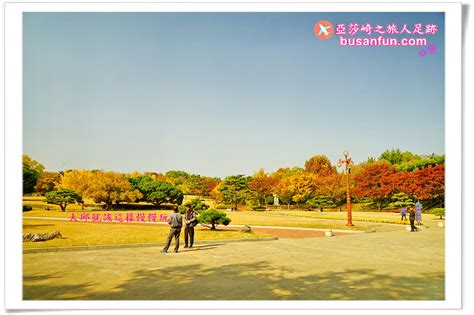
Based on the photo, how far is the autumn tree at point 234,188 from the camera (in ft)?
160

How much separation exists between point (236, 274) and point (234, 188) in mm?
41176

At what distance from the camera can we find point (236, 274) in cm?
798

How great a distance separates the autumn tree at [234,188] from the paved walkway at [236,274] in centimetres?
3682

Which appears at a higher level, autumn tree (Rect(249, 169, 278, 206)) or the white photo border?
the white photo border

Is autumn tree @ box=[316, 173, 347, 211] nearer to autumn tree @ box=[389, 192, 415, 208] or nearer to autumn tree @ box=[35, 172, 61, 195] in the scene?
autumn tree @ box=[389, 192, 415, 208]

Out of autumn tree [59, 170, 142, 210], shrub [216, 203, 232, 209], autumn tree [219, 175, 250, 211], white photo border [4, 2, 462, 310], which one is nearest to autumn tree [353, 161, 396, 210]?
autumn tree [219, 175, 250, 211]

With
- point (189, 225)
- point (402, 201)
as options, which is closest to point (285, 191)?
point (402, 201)

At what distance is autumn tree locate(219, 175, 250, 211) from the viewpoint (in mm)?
48750

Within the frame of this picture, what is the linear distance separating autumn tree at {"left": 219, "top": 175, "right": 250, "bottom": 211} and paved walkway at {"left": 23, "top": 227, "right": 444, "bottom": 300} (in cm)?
3682

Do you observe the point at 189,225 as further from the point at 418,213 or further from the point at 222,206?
the point at 222,206

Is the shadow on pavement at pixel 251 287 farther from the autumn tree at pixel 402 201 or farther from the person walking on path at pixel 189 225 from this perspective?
the autumn tree at pixel 402 201
